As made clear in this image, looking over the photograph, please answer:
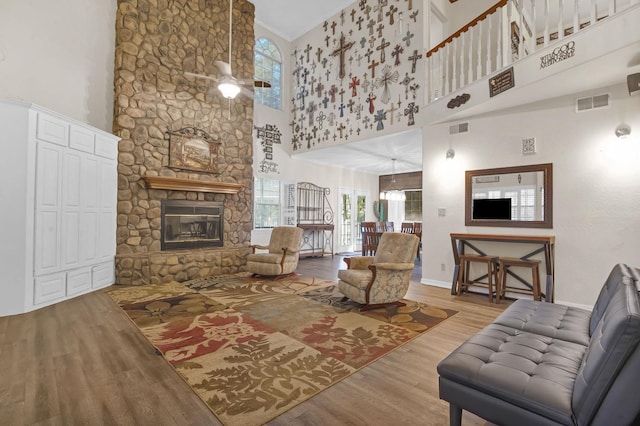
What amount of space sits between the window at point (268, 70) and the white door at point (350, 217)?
3506 millimetres

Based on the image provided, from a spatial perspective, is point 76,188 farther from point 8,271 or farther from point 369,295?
point 369,295

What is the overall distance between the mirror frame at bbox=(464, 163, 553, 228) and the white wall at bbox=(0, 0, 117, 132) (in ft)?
20.2

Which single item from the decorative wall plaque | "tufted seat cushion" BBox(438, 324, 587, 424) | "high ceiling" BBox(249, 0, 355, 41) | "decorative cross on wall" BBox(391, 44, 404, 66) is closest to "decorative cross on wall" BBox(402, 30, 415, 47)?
"decorative cross on wall" BBox(391, 44, 404, 66)

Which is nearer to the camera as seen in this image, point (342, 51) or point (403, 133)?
point (403, 133)

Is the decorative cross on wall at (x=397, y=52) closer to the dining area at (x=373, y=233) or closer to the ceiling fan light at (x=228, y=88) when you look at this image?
the ceiling fan light at (x=228, y=88)

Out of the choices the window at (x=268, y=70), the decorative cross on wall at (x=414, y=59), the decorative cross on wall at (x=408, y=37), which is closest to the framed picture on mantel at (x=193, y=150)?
the window at (x=268, y=70)

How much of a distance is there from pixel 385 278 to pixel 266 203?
4630 mm

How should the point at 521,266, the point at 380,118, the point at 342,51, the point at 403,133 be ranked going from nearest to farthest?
the point at 521,266 < the point at 403,133 < the point at 380,118 < the point at 342,51

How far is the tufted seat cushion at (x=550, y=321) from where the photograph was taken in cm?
193

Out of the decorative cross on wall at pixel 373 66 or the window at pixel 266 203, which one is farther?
the window at pixel 266 203

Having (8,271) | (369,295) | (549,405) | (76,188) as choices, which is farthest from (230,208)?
(549,405)

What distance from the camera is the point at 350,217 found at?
33.2 feet

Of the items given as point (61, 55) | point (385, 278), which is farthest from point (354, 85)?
point (61, 55)

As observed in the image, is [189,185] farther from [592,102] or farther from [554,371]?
[592,102]
